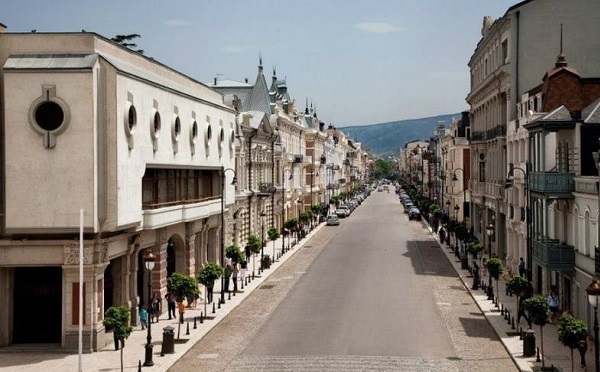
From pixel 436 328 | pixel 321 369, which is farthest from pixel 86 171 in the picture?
pixel 436 328

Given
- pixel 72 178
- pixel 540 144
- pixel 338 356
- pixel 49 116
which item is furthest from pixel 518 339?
pixel 49 116

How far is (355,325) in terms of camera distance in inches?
1216

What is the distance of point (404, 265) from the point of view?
5222 cm

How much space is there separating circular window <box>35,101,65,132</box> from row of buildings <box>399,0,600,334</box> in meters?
17.7

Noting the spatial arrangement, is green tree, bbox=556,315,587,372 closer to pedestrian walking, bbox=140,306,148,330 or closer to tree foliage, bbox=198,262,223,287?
pedestrian walking, bbox=140,306,148,330

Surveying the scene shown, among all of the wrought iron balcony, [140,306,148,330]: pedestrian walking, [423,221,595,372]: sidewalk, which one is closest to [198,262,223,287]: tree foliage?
[140,306,148,330]: pedestrian walking

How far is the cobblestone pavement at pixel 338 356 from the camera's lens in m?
24.5

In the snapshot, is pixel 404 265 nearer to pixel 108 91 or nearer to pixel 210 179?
pixel 210 179

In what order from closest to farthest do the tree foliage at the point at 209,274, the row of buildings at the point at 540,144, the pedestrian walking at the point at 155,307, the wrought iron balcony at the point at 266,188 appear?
the row of buildings at the point at 540,144
the pedestrian walking at the point at 155,307
the tree foliage at the point at 209,274
the wrought iron balcony at the point at 266,188

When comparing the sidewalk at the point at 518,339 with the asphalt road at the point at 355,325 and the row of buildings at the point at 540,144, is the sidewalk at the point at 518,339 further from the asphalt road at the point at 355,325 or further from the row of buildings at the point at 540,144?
the row of buildings at the point at 540,144

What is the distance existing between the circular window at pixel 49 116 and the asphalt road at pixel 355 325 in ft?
29.9

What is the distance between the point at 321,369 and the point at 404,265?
29.1m

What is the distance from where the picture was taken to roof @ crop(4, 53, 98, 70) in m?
26.8

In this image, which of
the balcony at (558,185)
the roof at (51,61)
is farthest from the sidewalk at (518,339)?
the roof at (51,61)
